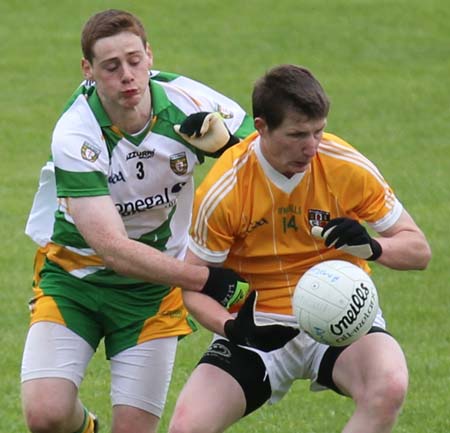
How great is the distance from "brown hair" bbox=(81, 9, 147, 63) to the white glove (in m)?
0.48

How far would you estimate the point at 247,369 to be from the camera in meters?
6.87

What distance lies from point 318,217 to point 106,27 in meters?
1.38

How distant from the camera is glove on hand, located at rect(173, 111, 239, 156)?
7.07 m

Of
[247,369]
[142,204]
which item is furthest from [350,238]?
[142,204]

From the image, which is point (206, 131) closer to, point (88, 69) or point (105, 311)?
point (88, 69)

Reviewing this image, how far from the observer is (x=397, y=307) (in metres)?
11.2

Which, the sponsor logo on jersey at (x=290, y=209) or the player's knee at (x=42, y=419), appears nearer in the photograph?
the sponsor logo on jersey at (x=290, y=209)

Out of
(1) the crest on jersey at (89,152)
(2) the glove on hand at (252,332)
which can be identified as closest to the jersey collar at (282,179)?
(2) the glove on hand at (252,332)

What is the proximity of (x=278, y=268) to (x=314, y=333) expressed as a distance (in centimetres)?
57

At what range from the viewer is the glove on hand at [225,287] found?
22.0 feet

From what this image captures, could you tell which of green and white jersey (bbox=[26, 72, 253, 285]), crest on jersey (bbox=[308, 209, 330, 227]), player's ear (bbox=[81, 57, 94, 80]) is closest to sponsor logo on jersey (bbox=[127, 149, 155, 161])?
green and white jersey (bbox=[26, 72, 253, 285])

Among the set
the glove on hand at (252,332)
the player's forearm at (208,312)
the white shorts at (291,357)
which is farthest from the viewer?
the white shorts at (291,357)

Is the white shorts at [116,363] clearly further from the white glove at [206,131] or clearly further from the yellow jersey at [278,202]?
the white glove at [206,131]

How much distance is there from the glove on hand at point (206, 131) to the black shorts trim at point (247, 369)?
0.97m
